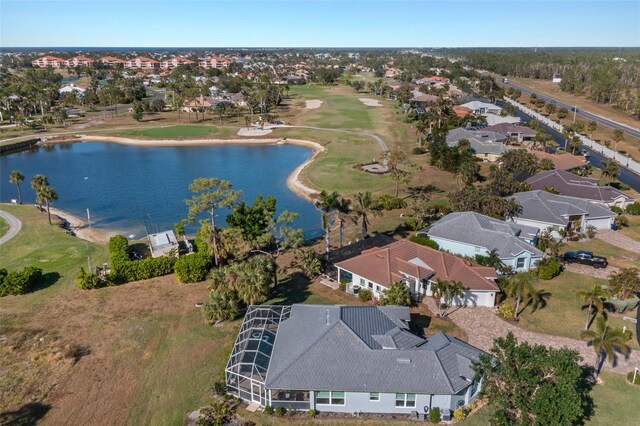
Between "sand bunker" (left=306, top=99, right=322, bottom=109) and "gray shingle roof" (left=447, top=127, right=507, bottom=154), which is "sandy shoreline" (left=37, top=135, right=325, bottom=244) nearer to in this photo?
"gray shingle roof" (left=447, top=127, right=507, bottom=154)

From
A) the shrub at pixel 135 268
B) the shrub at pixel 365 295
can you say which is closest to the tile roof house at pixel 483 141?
the shrub at pixel 365 295

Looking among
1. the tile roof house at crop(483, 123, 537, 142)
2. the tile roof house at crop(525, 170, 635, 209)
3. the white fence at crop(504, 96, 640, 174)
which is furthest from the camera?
the tile roof house at crop(483, 123, 537, 142)

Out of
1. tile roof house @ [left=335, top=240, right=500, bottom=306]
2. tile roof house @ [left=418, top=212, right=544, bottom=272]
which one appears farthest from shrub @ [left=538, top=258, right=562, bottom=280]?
tile roof house @ [left=335, top=240, right=500, bottom=306]

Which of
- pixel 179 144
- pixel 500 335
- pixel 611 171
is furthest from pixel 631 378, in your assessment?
pixel 179 144

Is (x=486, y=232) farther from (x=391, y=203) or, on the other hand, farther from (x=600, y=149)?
(x=600, y=149)

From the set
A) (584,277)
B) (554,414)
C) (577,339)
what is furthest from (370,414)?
(584,277)
